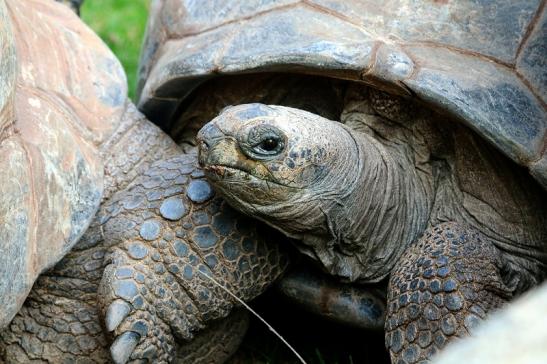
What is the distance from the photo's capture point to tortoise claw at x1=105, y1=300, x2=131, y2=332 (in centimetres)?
297

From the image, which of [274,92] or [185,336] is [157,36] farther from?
[185,336]

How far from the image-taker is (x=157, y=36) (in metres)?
4.12

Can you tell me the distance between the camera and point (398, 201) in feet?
10.7

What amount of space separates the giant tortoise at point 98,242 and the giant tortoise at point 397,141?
25 cm

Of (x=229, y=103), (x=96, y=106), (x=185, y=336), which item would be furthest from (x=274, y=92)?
(x=185, y=336)

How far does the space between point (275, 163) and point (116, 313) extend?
2.34ft

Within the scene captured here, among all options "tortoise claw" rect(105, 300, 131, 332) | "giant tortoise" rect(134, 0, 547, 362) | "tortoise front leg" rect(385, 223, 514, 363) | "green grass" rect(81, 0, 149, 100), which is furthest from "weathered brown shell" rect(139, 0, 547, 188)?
"green grass" rect(81, 0, 149, 100)

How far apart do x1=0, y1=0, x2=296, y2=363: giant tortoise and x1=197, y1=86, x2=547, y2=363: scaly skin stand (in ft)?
0.83

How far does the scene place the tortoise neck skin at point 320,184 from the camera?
2.88 meters

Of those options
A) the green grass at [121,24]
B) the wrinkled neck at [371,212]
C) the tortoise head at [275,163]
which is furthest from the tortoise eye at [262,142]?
the green grass at [121,24]

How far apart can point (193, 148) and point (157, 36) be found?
0.63m

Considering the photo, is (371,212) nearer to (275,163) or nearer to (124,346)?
(275,163)

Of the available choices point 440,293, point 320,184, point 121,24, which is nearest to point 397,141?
point 320,184

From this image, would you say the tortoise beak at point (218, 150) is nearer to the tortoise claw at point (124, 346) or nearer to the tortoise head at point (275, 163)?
the tortoise head at point (275, 163)
